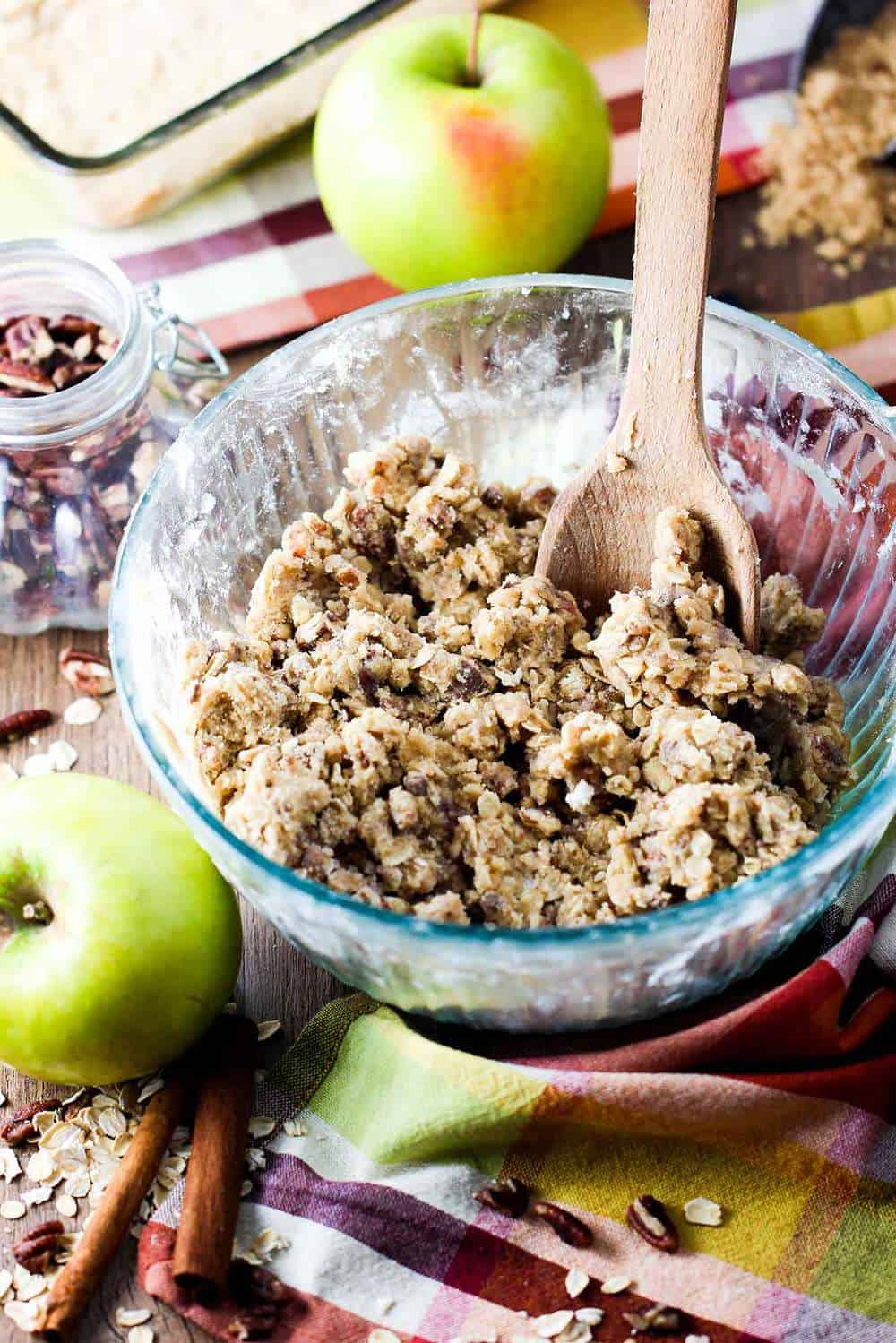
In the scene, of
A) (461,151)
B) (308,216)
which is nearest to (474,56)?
(461,151)

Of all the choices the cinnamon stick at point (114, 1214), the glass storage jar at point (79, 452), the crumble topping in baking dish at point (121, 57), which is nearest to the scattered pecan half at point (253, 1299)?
the cinnamon stick at point (114, 1214)

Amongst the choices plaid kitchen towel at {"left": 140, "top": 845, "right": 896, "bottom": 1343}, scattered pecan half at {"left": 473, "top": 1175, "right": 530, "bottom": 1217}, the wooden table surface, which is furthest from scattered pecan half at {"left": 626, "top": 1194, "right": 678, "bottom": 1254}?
the wooden table surface

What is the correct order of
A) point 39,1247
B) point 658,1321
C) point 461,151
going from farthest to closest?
point 461,151, point 39,1247, point 658,1321

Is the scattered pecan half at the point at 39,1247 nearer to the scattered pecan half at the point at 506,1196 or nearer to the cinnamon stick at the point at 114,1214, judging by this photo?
the cinnamon stick at the point at 114,1214

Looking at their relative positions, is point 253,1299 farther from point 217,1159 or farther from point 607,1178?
point 607,1178

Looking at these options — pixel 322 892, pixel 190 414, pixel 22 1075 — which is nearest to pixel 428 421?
pixel 190 414

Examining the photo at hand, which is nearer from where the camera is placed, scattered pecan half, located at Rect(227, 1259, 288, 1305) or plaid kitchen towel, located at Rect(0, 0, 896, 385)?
scattered pecan half, located at Rect(227, 1259, 288, 1305)

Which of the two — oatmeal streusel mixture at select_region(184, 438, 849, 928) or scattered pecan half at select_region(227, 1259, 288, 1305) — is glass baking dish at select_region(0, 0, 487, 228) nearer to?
oatmeal streusel mixture at select_region(184, 438, 849, 928)
